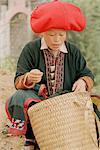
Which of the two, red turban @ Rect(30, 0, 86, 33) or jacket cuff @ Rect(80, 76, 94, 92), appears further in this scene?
jacket cuff @ Rect(80, 76, 94, 92)

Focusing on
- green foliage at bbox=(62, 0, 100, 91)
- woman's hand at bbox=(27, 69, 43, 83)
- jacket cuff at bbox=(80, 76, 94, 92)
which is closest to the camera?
woman's hand at bbox=(27, 69, 43, 83)

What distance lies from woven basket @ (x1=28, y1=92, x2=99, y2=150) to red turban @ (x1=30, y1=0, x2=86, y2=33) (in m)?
0.51

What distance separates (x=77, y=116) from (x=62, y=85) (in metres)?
0.54

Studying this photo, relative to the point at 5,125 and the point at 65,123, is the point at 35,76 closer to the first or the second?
the point at 65,123

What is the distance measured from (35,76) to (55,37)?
12.1 inches

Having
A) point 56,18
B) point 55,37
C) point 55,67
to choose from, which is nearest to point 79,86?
point 55,67

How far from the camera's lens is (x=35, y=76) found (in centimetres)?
354

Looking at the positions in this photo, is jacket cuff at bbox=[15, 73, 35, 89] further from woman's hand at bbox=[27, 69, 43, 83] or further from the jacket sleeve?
the jacket sleeve

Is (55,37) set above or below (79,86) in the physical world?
Answer: above

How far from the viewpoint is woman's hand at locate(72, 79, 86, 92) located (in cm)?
365

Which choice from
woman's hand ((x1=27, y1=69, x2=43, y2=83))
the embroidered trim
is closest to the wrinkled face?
the embroidered trim

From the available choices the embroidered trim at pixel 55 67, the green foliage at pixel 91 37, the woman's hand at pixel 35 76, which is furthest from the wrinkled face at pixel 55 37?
the green foliage at pixel 91 37

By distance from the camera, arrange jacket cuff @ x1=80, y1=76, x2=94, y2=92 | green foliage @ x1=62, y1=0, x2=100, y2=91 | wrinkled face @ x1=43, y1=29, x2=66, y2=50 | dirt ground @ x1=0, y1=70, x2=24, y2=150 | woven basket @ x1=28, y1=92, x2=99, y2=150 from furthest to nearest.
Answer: green foliage @ x1=62, y1=0, x2=100, y2=91
dirt ground @ x1=0, y1=70, x2=24, y2=150
jacket cuff @ x1=80, y1=76, x2=94, y2=92
wrinkled face @ x1=43, y1=29, x2=66, y2=50
woven basket @ x1=28, y1=92, x2=99, y2=150

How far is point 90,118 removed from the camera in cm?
341
